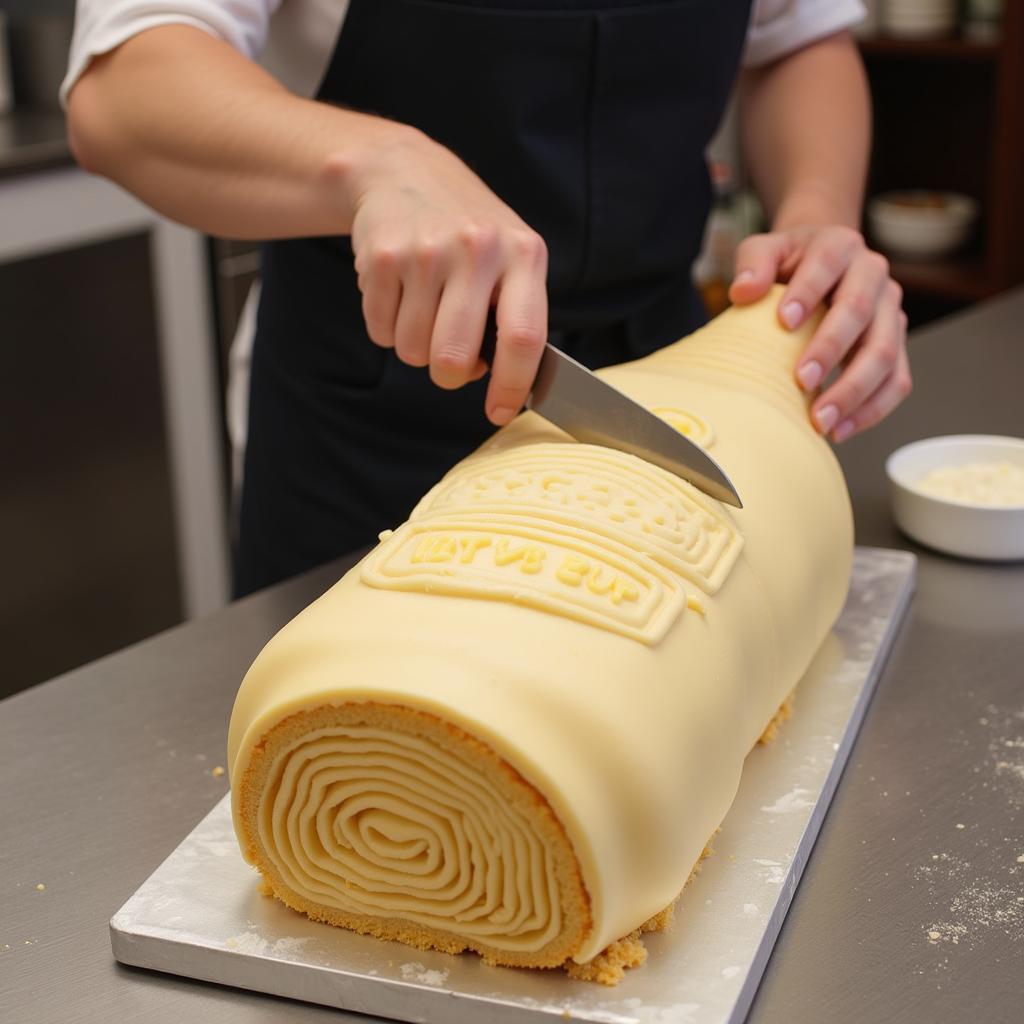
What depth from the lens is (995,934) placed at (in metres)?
0.94

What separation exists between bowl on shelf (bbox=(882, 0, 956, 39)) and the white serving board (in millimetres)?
3133

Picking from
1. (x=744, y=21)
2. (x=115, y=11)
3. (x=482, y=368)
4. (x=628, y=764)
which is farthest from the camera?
(x=744, y=21)

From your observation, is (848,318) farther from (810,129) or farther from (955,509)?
(810,129)

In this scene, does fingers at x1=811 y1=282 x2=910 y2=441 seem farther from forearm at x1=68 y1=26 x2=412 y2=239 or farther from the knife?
forearm at x1=68 y1=26 x2=412 y2=239

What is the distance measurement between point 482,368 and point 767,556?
266mm

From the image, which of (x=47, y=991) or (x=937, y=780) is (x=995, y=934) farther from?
(x=47, y=991)

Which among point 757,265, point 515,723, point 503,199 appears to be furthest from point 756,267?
point 515,723

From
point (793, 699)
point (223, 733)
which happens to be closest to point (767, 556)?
point (793, 699)

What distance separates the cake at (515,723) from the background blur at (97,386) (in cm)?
180

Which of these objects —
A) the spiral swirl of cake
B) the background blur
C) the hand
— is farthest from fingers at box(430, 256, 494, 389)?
the background blur

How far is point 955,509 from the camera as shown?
144 cm

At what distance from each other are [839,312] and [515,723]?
720 millimetres

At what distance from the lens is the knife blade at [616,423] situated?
3.59 ft

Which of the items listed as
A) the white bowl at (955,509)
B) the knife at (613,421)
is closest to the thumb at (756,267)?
the white bowl at (955,509)
